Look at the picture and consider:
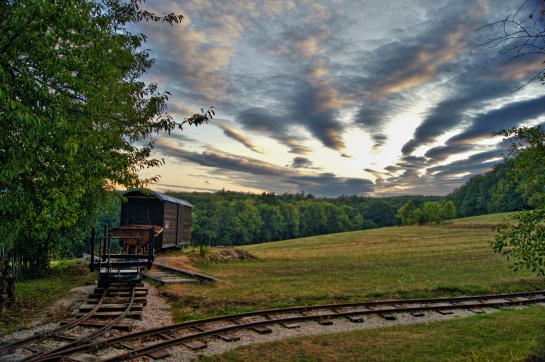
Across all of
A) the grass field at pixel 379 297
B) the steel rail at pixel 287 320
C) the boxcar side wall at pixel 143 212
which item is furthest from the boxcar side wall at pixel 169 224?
the steel rail at pixel 287 320

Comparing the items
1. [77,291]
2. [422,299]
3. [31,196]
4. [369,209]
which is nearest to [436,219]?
[369,209]

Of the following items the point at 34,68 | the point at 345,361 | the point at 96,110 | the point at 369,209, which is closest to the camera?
the point at 34,68

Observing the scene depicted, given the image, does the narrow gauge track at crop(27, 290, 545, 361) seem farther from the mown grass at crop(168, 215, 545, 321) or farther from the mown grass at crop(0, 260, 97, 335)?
the mown grass at crop(0, 260, 97, 335)

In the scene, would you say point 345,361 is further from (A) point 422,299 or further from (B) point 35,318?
(B) point 35,318

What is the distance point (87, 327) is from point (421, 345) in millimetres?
9332

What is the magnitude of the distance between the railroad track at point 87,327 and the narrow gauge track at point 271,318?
1.72 feet

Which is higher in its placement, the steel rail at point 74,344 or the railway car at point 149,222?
the railway car at point 149,222

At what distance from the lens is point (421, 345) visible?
989cm

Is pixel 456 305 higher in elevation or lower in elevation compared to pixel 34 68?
lower

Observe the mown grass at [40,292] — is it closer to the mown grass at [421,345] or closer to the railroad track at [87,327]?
the railroad track at [87,327]

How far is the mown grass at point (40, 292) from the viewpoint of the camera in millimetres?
11602

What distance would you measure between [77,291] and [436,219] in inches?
3508

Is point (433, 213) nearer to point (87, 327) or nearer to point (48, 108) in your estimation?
point (87, 327)

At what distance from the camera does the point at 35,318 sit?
1202cm
